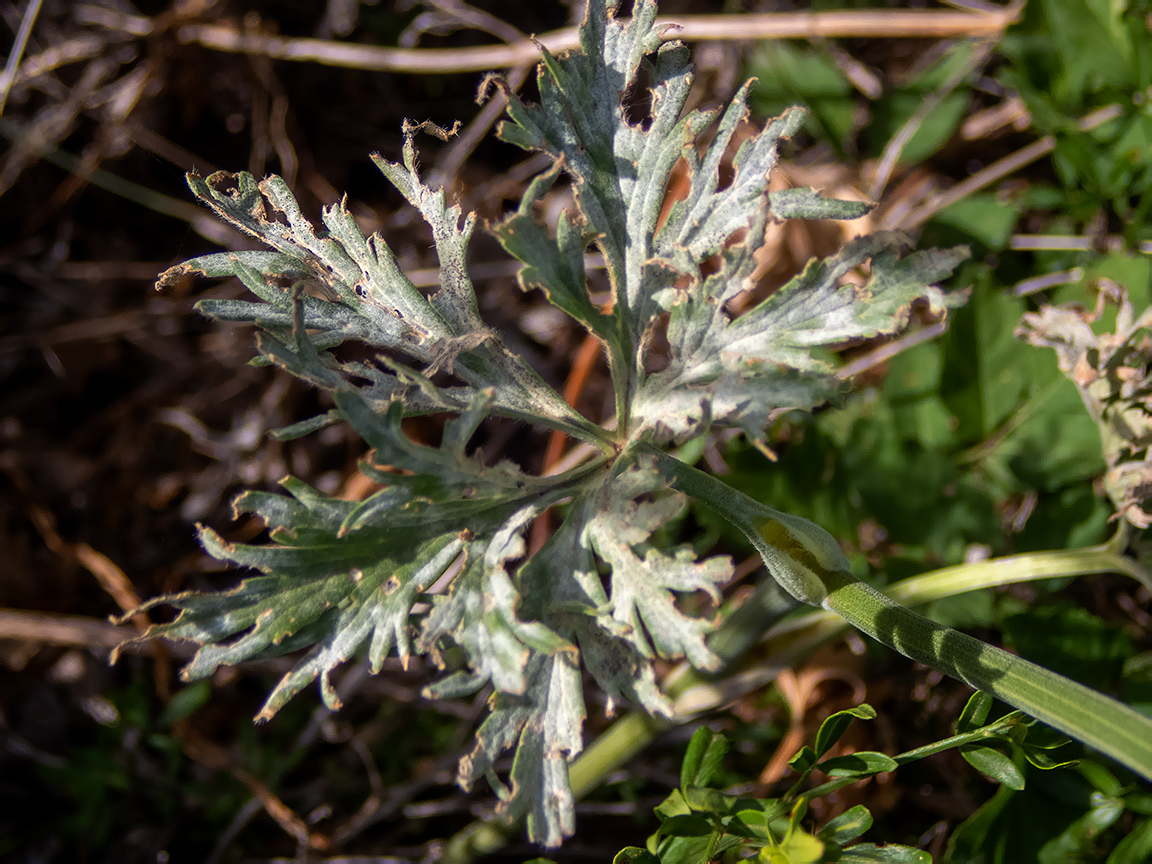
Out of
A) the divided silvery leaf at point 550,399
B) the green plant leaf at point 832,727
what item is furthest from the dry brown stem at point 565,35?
the green plant leaf at point 832,727

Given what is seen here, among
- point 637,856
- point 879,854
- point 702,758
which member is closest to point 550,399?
point 702,758

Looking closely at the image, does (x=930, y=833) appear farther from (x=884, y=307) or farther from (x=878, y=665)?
(x=884, y=307)

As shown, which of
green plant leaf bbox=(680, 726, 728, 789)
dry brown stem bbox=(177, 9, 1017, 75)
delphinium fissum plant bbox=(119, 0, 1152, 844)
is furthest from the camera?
Answer: dry brown stem bbox=(177, 9, 1017, 75)

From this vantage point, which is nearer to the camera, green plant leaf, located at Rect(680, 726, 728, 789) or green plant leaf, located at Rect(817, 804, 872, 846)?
green plant leaf, located at Rect(817, 804, 872, 846)

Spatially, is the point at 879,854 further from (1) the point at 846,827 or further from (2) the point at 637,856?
(2) the point at 637,856

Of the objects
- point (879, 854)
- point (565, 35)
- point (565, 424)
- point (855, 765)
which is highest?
point (565, 35)

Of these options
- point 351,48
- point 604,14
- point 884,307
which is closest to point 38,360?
point 351,48

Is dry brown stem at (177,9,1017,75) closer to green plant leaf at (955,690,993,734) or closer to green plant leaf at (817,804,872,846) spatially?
green plant leaf at (955,690,993,734)

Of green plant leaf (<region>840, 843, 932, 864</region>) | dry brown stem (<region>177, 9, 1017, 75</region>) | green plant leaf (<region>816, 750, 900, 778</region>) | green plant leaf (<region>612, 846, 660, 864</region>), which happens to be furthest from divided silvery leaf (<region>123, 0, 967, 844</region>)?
dry brown stem (<region>177, 9, 1017, 75</region>)
